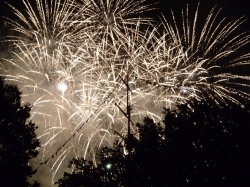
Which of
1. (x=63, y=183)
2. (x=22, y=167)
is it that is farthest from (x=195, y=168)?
(x=22, y=167)

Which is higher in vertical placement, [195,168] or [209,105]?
[209,105]

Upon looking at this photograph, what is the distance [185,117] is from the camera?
1706cm

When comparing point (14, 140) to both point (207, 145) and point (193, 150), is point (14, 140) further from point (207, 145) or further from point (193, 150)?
point (207, 145)

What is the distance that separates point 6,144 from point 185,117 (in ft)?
34.8

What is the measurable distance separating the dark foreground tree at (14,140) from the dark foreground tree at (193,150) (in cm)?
624

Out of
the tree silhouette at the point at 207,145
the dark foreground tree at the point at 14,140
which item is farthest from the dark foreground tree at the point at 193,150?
the dark foreground tree at the point at 14,140

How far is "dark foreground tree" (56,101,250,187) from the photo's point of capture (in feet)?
50.4

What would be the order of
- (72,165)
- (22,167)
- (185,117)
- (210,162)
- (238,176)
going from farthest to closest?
(72,165)
(22,167)
(185,117)
(210,162)
(238,176)

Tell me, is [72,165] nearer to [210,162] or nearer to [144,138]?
[144,138]

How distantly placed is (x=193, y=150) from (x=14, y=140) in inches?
422

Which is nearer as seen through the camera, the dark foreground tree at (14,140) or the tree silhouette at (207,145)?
the tree silhouette at (207,145)

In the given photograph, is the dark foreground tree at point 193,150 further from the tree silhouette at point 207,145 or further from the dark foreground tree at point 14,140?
the dark foreground tree at point 14,140

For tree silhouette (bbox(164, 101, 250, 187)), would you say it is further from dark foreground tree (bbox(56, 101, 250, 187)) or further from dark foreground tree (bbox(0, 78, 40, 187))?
dark foreground tree (bbox(0, 78, 40, 187))

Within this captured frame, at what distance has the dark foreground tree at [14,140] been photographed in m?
19.5
